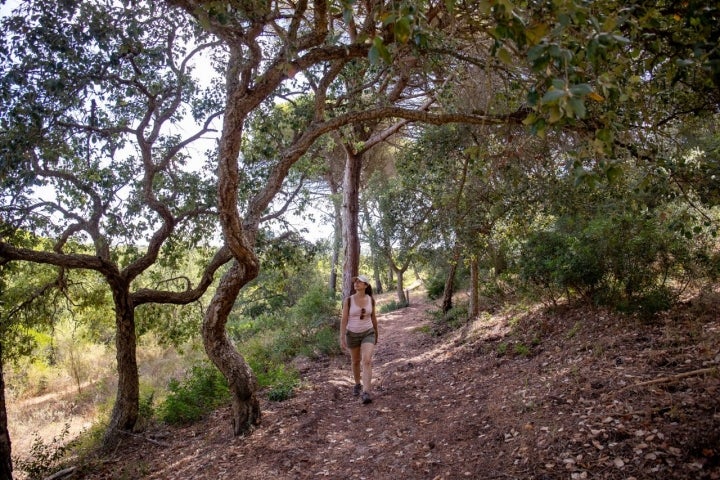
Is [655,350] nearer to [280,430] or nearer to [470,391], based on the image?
[470,391]

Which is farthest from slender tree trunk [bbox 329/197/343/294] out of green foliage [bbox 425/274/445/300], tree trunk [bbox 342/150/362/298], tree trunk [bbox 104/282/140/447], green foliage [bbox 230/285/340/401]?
tree trunk [bbox 104/282/140/447]

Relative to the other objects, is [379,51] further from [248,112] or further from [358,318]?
[358,318]

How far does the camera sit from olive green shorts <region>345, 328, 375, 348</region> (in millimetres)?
6414

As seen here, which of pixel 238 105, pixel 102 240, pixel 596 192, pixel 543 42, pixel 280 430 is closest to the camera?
pixel 543 42

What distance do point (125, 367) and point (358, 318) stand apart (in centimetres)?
394

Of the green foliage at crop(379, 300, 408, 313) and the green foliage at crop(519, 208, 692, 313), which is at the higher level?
the green foliage at crop(519, 208, 692, 313)

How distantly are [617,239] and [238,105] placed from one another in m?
5.41

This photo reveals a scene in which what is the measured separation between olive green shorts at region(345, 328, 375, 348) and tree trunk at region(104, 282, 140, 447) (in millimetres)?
3519

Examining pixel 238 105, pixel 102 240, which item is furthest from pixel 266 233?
pixel 238 105

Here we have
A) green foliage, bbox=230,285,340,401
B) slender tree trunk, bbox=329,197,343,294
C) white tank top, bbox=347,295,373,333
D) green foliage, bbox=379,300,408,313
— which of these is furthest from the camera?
slender tree trunk, bbox=329,197,343,294

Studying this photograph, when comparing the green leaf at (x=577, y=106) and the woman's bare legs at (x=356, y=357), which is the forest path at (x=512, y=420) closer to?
the woman's bare legs at (x=356, y=357)

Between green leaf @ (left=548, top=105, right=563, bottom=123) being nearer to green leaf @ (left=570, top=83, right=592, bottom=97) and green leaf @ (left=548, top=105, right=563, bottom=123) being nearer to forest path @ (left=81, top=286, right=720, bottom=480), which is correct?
green leaf @ (left=570, top=83, right=592, bottom=97)

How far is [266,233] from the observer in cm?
880

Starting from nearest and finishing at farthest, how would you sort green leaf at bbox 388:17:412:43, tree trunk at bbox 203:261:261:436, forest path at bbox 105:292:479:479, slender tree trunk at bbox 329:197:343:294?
green leaf at bbox 388:17:412:43, forest path at bbox 105:292:479:479, tree trunk at bbox 203:261:261:436, slender tree trunk at bbox 329:197:343:294
